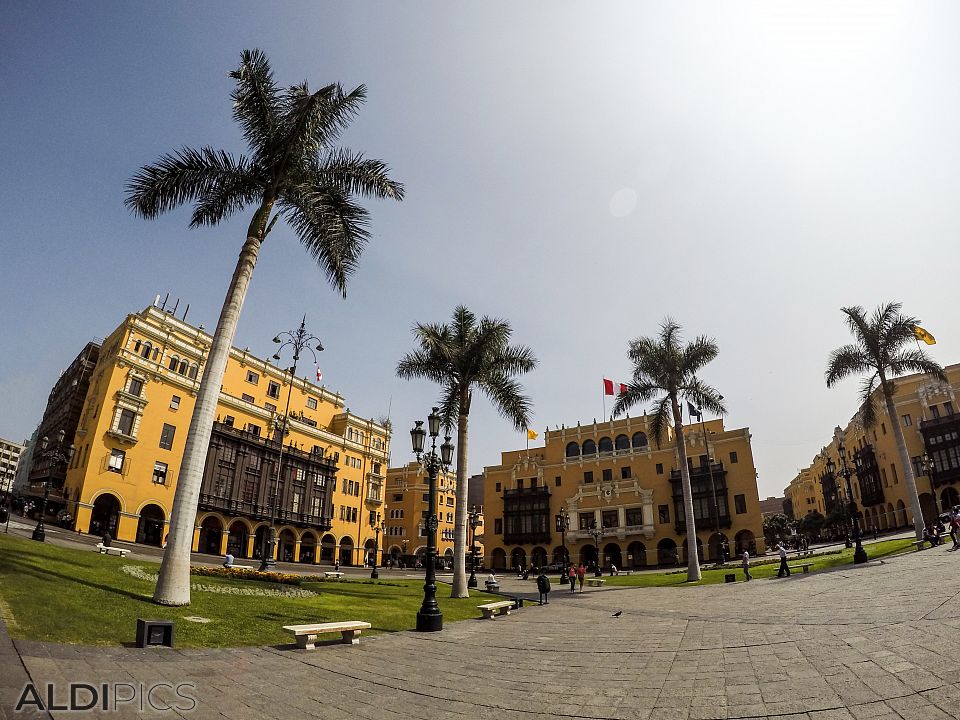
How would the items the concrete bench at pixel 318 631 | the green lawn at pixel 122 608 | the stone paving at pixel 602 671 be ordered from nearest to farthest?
the stone paving at pixel 602 671 → the green lawn at pixel 122 608 → the concrete bench at pixel 318 631

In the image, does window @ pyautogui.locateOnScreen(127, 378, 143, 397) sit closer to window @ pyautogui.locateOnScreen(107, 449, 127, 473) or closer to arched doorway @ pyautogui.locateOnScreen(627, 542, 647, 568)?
window @ pyautogui.locateOnScreen(107, 449, 127, 473)

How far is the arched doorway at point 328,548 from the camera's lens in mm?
51188

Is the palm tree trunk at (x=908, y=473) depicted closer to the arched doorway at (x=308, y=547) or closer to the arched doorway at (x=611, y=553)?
the arched doorway at (x=611, y=553)

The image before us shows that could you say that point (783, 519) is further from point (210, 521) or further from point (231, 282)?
point (231, 282)

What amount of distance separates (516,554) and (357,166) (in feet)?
180

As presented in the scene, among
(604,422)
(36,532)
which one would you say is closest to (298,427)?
(36,532)

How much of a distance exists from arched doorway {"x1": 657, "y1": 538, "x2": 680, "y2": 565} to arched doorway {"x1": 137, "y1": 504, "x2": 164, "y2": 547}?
45870 mm

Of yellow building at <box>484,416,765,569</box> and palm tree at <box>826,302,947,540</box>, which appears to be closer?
palm tree at <box>826,302,947,540</box>

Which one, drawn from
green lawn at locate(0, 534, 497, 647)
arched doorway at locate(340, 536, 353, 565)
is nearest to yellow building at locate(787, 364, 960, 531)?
green lawn at locate(0, 534, 497, 647)

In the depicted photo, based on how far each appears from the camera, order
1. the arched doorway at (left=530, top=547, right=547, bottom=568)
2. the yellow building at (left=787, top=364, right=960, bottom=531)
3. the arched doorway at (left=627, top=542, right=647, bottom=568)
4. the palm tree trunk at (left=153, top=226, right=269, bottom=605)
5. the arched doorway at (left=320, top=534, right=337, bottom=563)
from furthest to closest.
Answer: the arched doorway at (left=530, top=547, right=547, bottom=568) → the arched doorway at (left=627, top=542, right=647, bottom=568) → the arched doorway at (left=320, top=534, right=337, bottom=563) → the yellow building at (left=787, top=364, right=960, bottom=531) → the palm tree trunk at (left=153, top=226, right=269, bottom=605)

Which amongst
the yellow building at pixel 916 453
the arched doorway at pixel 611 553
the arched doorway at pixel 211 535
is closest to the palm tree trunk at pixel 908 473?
the yellow building at pixel 916 453

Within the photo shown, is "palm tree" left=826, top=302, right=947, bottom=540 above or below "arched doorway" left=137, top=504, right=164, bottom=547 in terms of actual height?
above

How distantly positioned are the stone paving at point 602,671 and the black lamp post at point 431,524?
0.67 m

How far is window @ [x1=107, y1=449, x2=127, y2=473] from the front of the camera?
115ft
